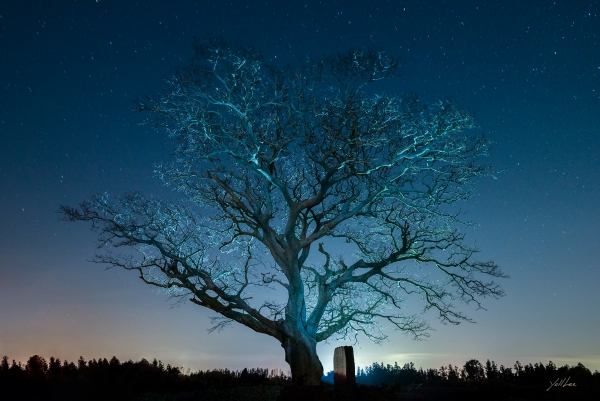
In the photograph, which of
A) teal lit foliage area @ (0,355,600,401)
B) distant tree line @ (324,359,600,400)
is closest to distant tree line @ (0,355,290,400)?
teal lit foliage area @ (0,355,600,401)

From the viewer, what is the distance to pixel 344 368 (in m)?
17.0

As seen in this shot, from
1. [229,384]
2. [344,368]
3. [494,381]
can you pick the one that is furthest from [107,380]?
[494,381]

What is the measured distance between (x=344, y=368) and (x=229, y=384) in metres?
4.30

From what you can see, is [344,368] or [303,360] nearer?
[344,368]

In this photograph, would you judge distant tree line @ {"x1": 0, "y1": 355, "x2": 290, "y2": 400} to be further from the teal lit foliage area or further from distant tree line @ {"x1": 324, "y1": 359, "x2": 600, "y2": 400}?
distant tree line @ {"x1": 324, "y1": 359, "x2": 600, "y2": 400}

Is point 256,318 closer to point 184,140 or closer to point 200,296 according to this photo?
point 200,296

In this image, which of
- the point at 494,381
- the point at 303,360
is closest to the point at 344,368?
the point at 303,360

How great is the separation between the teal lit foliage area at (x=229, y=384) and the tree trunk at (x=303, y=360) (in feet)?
1.54

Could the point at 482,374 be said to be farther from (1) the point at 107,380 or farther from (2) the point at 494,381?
(1) the point at 107,380

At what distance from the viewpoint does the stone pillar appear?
16.9 metres

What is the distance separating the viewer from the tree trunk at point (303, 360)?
757 inches

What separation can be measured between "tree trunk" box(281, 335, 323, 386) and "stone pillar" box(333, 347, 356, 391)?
2263 mm

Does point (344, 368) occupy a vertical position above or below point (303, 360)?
below

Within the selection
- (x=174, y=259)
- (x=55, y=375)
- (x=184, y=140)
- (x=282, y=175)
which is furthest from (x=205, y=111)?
(x=55, y=375)
